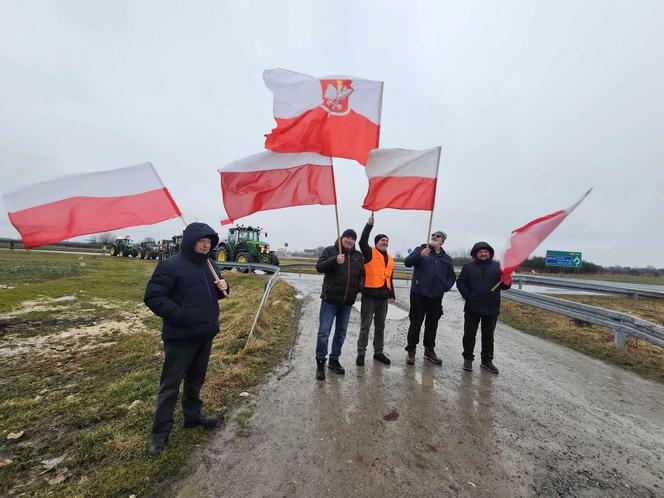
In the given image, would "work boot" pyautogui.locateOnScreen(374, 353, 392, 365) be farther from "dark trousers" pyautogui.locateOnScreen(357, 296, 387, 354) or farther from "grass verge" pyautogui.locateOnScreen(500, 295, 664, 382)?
"grass verge" pyautogui.locateOnScreen(500, 295, 664, 382)

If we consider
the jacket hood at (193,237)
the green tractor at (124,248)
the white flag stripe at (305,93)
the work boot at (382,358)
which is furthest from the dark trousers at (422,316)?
the green tractor at (124,248)

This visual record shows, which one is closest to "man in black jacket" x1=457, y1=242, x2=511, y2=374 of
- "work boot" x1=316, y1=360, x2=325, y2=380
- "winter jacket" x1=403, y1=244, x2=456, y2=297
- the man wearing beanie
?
"winter jacket" x1=403, y1=244, x2=456, y2=297

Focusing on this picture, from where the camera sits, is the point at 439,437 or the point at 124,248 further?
the point at 124,248

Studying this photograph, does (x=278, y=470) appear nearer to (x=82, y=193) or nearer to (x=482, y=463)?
(x=482, y=463)

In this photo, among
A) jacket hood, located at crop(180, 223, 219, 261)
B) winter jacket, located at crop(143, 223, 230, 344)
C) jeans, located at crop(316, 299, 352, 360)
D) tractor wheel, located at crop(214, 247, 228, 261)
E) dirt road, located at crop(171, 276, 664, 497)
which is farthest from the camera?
tractor wheel, located at crop(214, 247, 228, 261)

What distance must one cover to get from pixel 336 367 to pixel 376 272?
1587mm

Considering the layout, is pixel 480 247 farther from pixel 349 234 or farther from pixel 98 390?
pixel 98 390

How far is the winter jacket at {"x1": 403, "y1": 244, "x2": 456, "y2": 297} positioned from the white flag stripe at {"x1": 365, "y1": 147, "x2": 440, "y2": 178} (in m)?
1.26

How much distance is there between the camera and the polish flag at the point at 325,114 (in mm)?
4562

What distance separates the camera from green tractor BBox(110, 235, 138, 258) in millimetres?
38897

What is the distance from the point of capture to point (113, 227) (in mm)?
3422

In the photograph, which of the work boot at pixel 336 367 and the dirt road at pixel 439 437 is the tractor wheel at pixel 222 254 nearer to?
the dirt road at pixel 439 437

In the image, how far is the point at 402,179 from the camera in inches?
193

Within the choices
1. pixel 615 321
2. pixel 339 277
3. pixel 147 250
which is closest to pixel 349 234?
pixel 339 277
